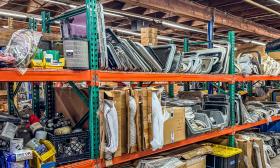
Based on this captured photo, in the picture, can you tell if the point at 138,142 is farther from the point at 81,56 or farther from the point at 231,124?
the point at 231,124

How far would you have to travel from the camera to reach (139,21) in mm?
7340

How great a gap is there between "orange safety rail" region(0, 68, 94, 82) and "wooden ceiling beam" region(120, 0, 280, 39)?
2690 mm

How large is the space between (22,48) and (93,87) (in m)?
0.60

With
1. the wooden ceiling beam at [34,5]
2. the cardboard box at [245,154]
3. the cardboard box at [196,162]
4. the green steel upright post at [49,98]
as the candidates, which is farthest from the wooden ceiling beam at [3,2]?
the cardboard box at [245,154]

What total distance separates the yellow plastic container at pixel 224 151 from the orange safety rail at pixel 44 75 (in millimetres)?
2224

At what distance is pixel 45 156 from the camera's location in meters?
1.91

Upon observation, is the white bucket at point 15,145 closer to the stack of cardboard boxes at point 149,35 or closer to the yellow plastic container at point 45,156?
the yellow plastic container at point 45,156

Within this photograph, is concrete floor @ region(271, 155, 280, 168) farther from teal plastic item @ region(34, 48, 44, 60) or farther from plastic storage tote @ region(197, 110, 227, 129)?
teal plastic item @ region(34, 48, 44, 60)

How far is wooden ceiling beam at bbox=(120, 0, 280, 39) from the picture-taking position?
487 cm

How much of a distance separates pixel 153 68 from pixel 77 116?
88cm

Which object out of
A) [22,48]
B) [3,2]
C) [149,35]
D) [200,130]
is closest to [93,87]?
[22,48]

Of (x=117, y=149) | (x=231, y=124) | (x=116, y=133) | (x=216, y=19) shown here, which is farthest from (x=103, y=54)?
(x=216, y=19)

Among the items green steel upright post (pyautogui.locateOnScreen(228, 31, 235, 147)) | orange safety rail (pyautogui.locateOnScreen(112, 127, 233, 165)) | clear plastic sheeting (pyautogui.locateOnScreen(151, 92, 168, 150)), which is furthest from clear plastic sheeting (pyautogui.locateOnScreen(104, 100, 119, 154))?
green steel upright post (pyautogui.locateOnScreen(228, 31, 235, 147))

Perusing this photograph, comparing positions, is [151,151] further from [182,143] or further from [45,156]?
[45,156]
